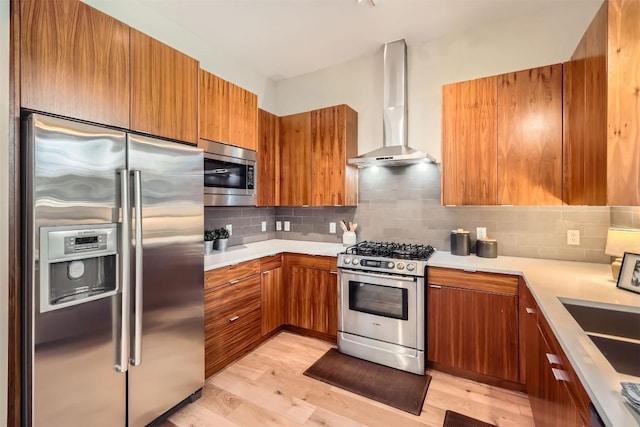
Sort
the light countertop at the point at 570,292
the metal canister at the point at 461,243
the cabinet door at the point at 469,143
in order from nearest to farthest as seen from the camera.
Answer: the light countertop at the point at 570,292
the cabinet door at the point at 469,143
the metal canister at the point at 461,243

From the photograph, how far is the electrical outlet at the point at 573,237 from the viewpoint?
2342 mm

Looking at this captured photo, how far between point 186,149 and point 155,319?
3.60 ft

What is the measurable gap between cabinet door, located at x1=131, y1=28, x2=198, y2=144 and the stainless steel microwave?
1.23 ft

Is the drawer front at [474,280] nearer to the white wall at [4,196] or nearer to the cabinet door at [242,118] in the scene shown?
the cabinet door at [242,118]

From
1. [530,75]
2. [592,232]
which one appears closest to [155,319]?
[530,75]

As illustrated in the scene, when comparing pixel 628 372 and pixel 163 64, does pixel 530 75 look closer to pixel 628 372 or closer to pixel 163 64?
pixel 628 372

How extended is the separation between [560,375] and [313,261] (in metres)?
2.09

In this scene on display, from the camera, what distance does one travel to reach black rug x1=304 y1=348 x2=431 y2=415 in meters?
2.07

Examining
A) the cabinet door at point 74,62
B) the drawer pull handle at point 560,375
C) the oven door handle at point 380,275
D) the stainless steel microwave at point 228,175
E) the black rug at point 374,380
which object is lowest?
the black rug at point 374,380

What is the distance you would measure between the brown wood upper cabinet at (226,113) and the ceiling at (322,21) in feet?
1.84

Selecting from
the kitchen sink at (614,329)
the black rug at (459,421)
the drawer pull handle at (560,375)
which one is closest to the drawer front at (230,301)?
the black rug at (459,421)

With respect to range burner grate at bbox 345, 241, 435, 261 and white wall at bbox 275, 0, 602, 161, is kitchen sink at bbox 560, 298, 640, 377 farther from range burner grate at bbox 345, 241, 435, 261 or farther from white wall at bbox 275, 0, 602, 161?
white wall at bbox 275, 0, 602, 161

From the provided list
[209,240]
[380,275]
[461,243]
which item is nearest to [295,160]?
[209,240]

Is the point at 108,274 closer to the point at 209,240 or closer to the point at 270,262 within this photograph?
the point at 209,240
